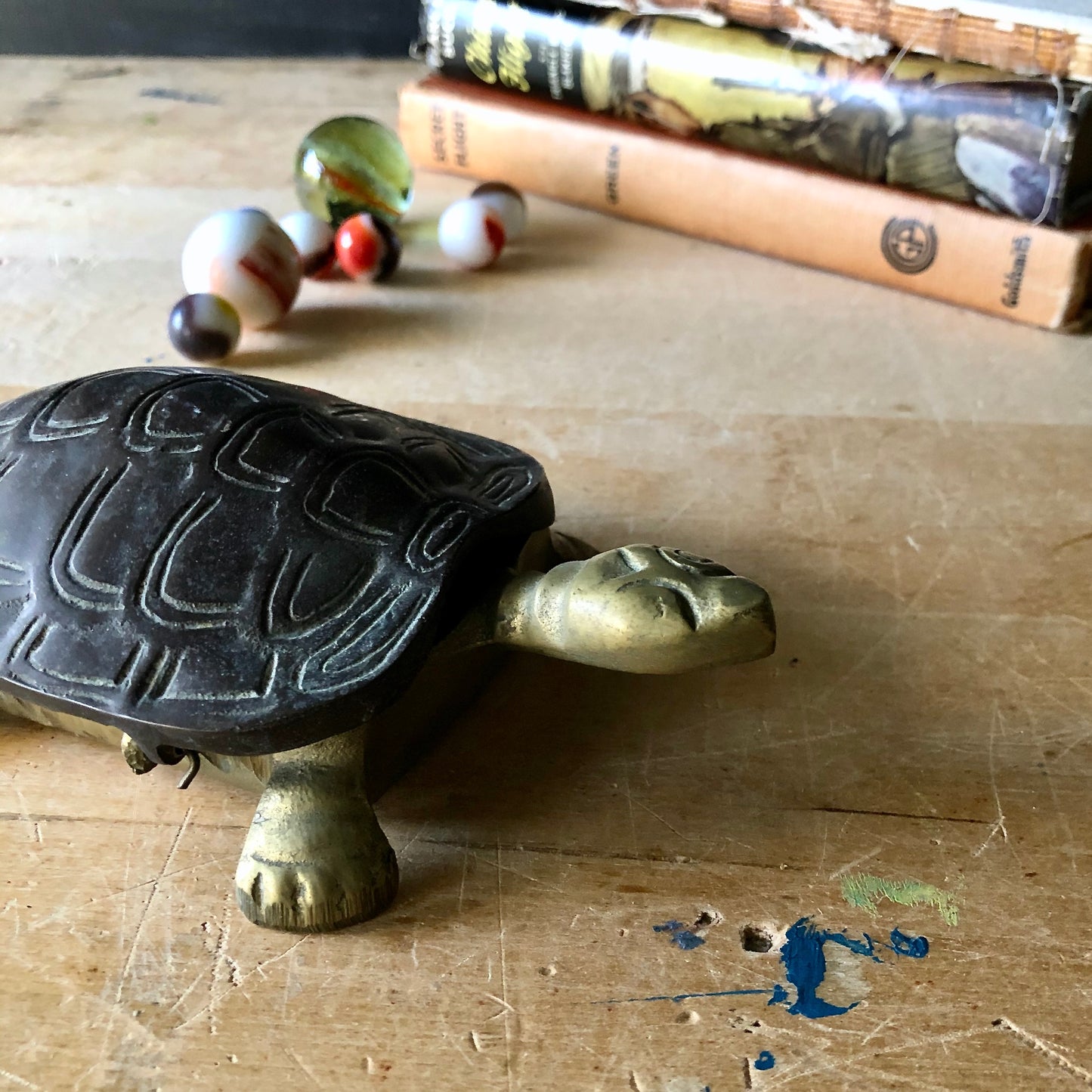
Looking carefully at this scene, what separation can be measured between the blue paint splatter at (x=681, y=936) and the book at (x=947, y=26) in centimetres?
83

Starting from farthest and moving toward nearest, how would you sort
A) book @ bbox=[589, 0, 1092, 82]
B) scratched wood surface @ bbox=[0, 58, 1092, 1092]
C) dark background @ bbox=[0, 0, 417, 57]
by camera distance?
dark background @ bbox=[0, 0, 417, 57]
book @ bbox=[589, 0, 1092, 82]
scratched wood surface @ bbox=[0, 58, 1092, 1092]

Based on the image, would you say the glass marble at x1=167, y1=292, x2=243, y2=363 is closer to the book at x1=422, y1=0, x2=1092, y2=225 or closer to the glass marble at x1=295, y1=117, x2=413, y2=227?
the glass marble at x1=295, y1=117, x2=413, y2=227

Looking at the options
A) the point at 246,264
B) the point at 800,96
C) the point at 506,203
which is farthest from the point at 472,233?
the point at 800,96

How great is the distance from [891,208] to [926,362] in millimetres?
173

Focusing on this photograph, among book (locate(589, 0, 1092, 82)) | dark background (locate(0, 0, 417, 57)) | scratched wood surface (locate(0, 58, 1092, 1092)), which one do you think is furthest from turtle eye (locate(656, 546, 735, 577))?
dark background (locate(0, 0, 417, 57))

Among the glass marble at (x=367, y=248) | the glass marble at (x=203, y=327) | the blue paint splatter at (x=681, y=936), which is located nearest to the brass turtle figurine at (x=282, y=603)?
the blue paint splatter at (x=681, y=936)

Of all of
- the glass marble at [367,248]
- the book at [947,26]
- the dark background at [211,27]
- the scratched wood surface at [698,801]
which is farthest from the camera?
the dark background at [211,27]

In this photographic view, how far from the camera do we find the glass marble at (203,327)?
1.04 meters

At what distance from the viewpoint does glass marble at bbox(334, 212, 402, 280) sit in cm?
118

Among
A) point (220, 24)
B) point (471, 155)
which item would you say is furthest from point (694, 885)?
point (220, 24)

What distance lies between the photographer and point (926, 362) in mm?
1072

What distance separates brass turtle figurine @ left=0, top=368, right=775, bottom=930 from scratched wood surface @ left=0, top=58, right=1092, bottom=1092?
A: 0.15ft

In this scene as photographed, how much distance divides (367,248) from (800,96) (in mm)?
447

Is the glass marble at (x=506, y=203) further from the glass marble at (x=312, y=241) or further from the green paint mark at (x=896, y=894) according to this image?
the green paint mark at (x=896, y=894)
